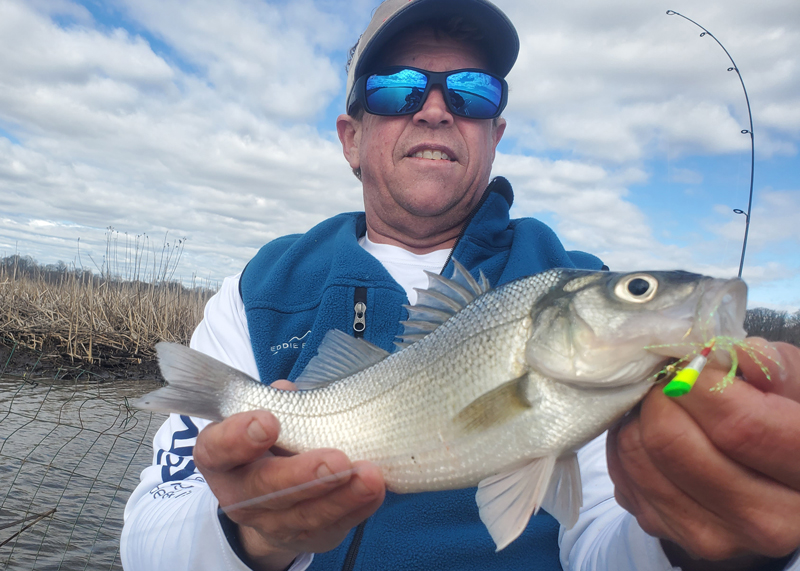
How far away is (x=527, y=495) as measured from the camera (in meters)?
1.42

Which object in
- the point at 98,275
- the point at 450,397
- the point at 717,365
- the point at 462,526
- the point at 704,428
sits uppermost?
the point at 717,365

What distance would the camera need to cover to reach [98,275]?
12.6 m

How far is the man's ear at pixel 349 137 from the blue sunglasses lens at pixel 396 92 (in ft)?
1.48

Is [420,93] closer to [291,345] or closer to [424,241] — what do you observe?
[424,241]

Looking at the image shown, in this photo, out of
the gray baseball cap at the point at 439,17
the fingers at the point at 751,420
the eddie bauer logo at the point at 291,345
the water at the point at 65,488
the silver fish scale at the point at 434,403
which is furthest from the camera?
the water at the point at 65,488

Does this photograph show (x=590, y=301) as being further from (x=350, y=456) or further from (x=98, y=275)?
(x=98, y=275)

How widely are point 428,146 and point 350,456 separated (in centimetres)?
186

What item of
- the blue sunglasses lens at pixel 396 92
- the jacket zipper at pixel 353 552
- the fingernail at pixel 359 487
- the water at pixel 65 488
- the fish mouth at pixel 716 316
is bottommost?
the water at pixel 65 488

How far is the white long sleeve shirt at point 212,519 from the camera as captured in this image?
178cm

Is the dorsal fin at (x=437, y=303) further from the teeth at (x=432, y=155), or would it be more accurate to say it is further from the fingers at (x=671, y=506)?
the teeth at (x=432, y=155)

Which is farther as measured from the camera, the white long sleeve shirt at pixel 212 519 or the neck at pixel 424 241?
the neck at pixel 424 241

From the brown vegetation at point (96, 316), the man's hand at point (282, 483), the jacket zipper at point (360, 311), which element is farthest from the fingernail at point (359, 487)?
the brown vegetation at point (96, 316)

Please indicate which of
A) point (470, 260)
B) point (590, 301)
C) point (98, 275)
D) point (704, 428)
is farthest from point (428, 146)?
point (98, 275)

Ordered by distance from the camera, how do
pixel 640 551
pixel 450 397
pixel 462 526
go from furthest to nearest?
pixel 462 526, pixel 640 551, pixel 450 397
